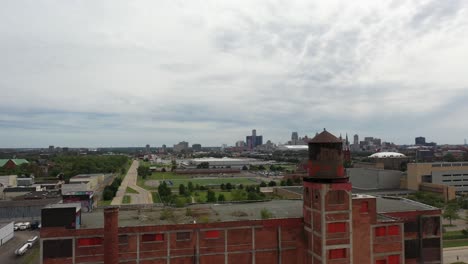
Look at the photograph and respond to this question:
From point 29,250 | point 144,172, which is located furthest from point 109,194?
point 144,172

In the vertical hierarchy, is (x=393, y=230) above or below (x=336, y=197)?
below

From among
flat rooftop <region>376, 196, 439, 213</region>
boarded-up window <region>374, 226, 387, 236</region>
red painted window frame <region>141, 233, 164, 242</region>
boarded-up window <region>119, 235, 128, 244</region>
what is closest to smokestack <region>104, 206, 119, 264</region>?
boarded-up window <region>119, 235, 128, 244</region>

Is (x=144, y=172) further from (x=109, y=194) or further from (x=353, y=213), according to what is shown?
(x=353, y=213)

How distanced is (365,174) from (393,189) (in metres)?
9.64

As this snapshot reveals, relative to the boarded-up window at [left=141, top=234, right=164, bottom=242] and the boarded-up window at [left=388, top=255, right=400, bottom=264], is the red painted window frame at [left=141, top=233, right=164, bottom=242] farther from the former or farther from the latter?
the boarded-up window at [left=388, top=255, right=400, bottom=264]

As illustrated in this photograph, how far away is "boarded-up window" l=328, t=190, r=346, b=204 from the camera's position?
34500 mm

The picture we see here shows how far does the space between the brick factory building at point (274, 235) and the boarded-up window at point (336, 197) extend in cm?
9

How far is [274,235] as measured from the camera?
36.2 metres

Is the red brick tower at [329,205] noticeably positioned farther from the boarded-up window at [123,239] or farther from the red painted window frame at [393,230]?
the boarded-up window at [123,239]

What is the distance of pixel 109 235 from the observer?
103 ft

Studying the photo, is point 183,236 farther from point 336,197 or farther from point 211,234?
point 336,197

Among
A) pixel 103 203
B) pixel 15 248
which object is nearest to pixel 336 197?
pixel 15 248

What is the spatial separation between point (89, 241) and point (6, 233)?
41.7 meters

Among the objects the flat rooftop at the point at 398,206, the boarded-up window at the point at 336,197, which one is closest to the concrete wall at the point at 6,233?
the boarded-up window at the point at 336,197
